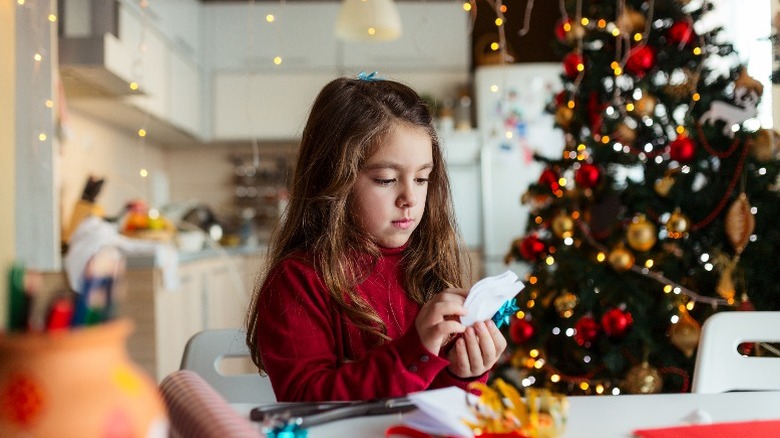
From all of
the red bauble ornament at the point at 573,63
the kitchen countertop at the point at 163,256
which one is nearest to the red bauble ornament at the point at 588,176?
the red bauble ornament at the point at 573,63

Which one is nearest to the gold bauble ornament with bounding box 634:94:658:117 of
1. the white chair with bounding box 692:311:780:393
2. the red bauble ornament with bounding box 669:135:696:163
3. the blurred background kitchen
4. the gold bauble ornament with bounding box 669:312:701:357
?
the red bauble ornament with bounding box 669:135:696:163

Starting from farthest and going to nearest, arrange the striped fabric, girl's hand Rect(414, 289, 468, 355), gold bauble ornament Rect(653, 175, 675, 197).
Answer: gold bauble ornament Rect(653, 175, 675, 197), girl's hand Rect(414, 289, 468, 355), the striped fabric

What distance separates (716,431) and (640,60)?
1987 millimetres

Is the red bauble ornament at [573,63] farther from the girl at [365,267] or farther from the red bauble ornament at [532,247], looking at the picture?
the girl at [365,267]

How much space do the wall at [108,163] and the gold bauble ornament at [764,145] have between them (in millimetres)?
2348

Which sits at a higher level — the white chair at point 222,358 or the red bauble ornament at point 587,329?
the white chair at point 222,358

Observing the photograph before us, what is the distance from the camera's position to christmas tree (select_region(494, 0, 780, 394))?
2490 millimetres

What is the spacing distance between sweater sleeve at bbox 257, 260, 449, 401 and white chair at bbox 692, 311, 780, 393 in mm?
476

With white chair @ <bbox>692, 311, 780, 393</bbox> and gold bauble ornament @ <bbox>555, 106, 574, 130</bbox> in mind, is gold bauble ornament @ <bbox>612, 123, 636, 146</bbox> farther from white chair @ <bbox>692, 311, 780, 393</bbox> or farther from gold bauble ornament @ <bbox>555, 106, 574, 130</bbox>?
white chair @ <bbox>692, 311, 780, 393</bbox>

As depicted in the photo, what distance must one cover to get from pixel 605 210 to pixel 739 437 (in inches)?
74.7

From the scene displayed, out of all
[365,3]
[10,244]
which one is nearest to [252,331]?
[10,244]

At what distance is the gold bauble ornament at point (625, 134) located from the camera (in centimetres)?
262

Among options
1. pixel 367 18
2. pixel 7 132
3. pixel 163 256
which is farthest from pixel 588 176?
pixel 7 132

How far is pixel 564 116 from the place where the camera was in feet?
9.09
